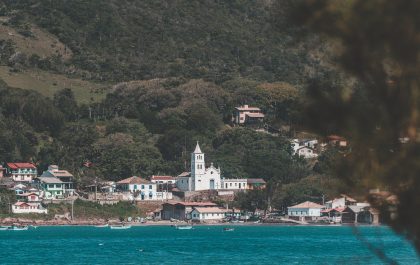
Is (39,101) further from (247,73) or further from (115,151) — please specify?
(247,73)

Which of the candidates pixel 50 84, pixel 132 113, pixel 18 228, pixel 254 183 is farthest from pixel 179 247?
pixel 50 84

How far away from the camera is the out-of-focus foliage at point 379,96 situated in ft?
37.0

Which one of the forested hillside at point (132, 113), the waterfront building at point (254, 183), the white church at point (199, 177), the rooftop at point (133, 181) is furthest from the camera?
the forested hillside at point (132, 113)

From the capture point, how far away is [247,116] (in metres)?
159

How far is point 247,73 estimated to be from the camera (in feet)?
643

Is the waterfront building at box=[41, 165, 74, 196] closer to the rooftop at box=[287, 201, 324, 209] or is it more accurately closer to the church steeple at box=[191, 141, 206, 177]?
the church steeple at box=[191, 141, 206, 177]

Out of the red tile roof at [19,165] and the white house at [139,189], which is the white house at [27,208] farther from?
the white house at [139,189]

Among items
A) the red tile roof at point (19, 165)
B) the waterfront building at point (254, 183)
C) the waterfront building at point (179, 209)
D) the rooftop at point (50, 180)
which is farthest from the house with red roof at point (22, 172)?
the waterfront building at point (254, 183)

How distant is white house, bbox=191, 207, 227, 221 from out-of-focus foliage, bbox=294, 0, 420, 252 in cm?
11810

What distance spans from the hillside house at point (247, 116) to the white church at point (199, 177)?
76.5 feet

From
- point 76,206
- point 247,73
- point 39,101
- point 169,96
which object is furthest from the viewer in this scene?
point 247,73

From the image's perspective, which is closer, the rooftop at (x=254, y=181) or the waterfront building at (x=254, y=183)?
the waterfront building at (x=254, y=183)

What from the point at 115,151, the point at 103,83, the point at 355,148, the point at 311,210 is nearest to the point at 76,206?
the point at 115,151

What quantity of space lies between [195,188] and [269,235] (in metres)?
30.1
